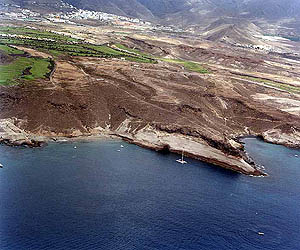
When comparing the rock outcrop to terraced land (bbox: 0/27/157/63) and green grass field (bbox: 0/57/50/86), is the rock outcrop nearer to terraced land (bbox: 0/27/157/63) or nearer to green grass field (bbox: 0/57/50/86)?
green grass field (bbox: 0/57/50/86)

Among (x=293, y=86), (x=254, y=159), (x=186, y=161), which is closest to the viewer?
(x=186, y=161)

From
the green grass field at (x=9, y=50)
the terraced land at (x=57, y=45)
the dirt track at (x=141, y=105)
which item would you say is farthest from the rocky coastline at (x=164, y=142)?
the terraced land at (x=57, y=45)

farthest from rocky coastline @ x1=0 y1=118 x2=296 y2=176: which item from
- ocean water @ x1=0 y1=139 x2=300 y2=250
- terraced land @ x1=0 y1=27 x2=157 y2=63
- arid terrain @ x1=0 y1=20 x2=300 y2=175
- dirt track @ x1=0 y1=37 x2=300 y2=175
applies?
terraced land @ x1=0 y1=27 x2=157 y2=63

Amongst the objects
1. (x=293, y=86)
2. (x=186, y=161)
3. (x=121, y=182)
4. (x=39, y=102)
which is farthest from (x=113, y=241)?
(x=293, y=86)

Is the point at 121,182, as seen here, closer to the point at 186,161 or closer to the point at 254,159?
the point at 186,161

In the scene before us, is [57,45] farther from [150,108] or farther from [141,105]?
[150,108]

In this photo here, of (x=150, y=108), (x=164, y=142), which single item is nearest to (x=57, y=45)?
(x=150, y=108)
